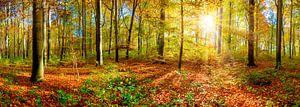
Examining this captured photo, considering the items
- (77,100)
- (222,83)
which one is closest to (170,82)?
(222,83)

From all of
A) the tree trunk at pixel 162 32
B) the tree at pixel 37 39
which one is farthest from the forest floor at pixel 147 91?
the tree trunk at pixel 162 32

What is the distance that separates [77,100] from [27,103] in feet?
5.66

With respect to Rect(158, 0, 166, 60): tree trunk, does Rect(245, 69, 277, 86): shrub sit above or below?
below

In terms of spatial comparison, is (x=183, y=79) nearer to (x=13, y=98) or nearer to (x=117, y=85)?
(x=117, y=85)

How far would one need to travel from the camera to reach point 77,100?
933 centimetres

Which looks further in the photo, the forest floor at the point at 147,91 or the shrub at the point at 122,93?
the shrub at the point at 122,93

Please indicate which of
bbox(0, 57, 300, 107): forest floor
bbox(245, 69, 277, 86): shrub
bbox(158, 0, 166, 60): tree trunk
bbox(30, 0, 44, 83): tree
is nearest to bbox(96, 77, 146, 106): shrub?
bbox(0, 57, 300, 107): forest floor

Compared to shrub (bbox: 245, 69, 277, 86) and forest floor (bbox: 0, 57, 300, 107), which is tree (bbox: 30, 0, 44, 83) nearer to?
forest floor (bbox: 0, 57, 300, 107)

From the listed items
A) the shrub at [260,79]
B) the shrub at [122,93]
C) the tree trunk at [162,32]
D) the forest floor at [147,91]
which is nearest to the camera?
the forest floor at [147,91]

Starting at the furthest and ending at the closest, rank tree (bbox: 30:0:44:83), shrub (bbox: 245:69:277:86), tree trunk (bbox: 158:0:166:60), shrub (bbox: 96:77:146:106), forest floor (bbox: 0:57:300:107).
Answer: tree trunk (bbox: 158:0:166:60) < shrub (bbox: 245:69:277:86) < tree (bbox: 30:0:44:83) < shrub (bbox: 96:77:146:106) < forest floor (bbox: 0:57:300:107)

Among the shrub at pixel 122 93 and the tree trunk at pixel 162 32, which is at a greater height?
the tree trunk at pixel 162 32

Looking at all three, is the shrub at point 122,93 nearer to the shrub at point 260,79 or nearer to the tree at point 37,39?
the tree at point 37,39

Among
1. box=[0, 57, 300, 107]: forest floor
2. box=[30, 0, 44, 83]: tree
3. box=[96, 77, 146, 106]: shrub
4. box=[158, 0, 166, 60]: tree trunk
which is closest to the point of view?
box=[0, 57, 300, 107]: forest floor

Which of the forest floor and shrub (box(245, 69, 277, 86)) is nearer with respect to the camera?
the forest floor
